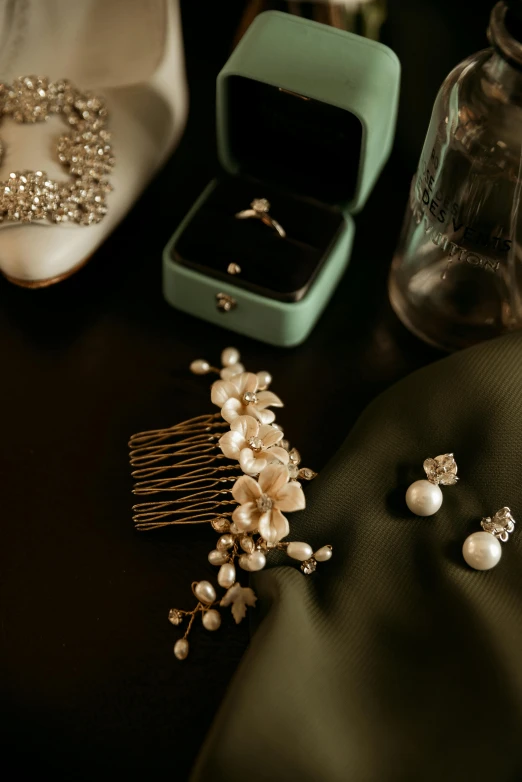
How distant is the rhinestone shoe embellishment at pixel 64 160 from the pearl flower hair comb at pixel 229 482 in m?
0.19

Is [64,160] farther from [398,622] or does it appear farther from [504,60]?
[398,622]

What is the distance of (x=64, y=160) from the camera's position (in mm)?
722

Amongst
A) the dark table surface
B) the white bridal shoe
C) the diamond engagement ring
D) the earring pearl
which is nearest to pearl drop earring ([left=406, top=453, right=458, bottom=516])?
the earring pearl

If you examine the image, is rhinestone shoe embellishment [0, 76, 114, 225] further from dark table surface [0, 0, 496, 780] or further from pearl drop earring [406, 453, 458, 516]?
→ pearl drop earring [406, 453, 458, 516]

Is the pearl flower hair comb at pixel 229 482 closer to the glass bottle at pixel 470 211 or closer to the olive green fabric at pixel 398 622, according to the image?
the olive green fabric at pixel 398 622

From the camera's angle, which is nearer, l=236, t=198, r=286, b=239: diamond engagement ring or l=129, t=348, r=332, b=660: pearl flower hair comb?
l=129, t=348, r=332, b=660: pearl flower hair comb

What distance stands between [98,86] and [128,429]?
353 millimetres

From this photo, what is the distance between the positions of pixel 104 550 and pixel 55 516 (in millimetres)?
51

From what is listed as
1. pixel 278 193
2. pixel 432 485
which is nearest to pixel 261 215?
pixel 278 193

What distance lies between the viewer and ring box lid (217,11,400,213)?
25.4 inches

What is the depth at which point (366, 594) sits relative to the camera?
0.54m

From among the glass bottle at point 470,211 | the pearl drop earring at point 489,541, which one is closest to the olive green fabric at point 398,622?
the pearl drop earring at point 489,541

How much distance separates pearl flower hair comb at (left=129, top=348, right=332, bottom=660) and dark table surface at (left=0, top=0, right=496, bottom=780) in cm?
2

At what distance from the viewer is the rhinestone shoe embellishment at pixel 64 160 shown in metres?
0.68
